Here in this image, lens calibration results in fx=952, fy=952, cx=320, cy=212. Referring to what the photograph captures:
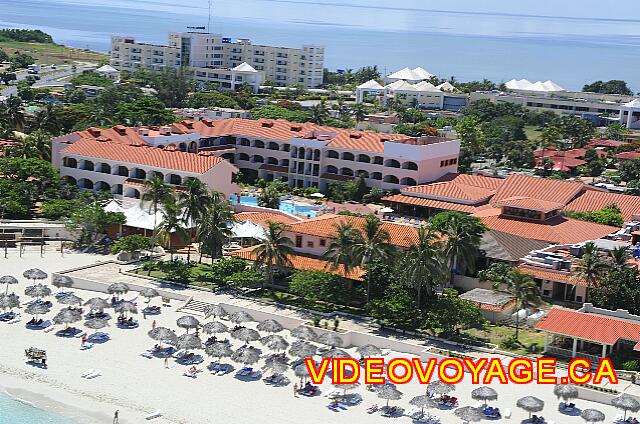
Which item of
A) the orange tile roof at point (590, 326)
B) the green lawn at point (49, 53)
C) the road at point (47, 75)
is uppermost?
the green lawn at point (49, 53)

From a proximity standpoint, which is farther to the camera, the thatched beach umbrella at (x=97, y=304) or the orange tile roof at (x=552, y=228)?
the orange tile roof at (x=552, y=228)

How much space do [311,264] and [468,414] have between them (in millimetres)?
17293

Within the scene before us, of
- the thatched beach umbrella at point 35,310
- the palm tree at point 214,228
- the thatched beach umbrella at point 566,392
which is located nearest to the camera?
the thatched beach umbrella at point 566,392

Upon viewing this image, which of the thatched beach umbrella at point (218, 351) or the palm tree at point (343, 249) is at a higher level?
the palm tree at point (343, 249)

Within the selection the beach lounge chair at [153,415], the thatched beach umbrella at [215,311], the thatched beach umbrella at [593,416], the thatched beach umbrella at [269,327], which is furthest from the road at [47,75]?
the thatched beach umbrella at [593,416]

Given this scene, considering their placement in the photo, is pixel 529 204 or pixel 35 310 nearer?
pixel 35 310

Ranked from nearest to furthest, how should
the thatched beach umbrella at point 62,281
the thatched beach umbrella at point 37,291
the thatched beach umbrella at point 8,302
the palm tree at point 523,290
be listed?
the palm tree at point 523,290, the thatched beach umbrella at point 8,302, the thatched beach umbrella at point 37,291, the thatched beach umbrella at point 62,281

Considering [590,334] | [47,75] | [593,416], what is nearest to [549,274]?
[590,334]

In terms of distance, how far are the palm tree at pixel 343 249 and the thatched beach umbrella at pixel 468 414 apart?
12.3 meters

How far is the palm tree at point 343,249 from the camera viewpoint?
43769 mm

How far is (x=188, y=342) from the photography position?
37.7 metres

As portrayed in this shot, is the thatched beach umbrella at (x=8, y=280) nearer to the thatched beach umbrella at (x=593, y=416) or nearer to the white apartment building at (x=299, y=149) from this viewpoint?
the white apartment building at (x=299, y=149)

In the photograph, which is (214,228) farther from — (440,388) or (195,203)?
(440,388)

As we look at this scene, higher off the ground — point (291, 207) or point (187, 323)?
point (291, 207)
